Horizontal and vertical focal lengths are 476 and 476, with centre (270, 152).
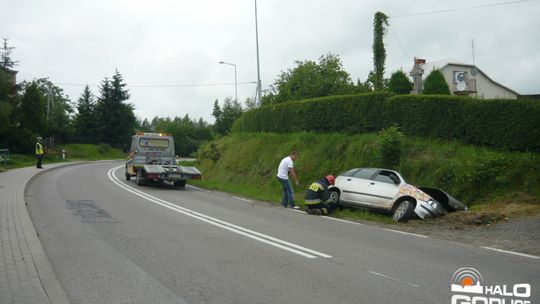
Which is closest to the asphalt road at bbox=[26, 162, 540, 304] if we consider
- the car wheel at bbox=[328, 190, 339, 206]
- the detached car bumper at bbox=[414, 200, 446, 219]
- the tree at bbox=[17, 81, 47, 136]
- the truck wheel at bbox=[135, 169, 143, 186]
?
the detached car bumper at bbox=[414, 200, 446, 219]

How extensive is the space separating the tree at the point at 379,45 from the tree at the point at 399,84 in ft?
2.29

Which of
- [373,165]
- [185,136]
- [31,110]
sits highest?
[31,110]

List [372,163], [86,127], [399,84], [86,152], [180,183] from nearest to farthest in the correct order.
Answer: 1. [372,163]
2. [180,183]
3. [399,84]
4. [86,152]
5. [86,127]

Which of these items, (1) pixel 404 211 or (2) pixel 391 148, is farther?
(2) pixel 391 148

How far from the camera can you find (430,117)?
17266mm

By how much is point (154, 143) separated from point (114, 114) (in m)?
49.8

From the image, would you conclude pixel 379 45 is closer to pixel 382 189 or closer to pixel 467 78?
pixel 382 189

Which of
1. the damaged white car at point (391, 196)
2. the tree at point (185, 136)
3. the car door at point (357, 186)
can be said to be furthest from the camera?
the tree at point (185, 136)

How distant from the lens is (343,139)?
20.7 meters

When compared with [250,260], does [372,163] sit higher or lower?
higher

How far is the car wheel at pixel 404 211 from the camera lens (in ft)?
40.0

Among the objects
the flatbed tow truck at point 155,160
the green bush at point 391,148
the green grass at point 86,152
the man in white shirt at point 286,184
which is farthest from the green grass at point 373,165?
the green grass at point 86,152

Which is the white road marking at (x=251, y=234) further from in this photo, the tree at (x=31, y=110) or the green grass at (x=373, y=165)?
the tree at (x=31, y=110)

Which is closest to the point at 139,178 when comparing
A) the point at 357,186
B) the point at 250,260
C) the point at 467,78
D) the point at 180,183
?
the point at 180,183
